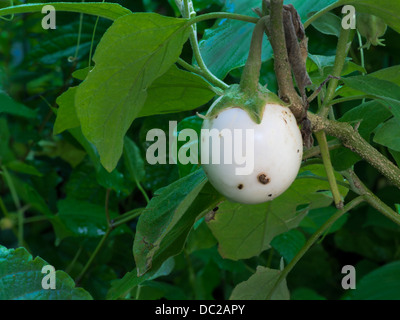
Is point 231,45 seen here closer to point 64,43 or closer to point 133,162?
point 133,162

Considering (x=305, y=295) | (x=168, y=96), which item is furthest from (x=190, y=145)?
(x=305, y=295)

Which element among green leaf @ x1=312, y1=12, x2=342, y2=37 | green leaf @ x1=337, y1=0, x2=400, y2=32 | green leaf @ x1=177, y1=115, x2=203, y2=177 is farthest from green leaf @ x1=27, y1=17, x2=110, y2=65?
green leaf @ x1=337, y1=0, x2=400, y2=32

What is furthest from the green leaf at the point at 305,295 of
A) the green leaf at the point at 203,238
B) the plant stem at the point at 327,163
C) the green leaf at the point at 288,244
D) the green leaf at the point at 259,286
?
the plant stem at the point at 327,163

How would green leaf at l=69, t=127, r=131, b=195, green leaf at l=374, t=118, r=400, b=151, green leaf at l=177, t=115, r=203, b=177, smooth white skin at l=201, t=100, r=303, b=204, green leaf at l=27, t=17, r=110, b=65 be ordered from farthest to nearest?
green leaf at l=27, t=17, r=110, b=65 → green leaf at l=69, t=127, r=131, b=195 → green leaf at l=177, t=115, r=203, b=177 → green leaf at l=374, t=118, r=400, b=151 → smooth white skin at l=201, t=100, r=303, b=204

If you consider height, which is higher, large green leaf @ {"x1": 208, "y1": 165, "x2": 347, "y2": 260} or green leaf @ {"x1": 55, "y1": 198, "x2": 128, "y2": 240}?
large green leaf @ {"x1": 208, "y1": 165, "x2": 347, "y2": 260}

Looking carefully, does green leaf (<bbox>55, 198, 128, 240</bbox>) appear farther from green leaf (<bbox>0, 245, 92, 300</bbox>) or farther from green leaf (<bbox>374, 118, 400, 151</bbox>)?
green leaf (<bbox>374, 118, 400, 151</bbox>)

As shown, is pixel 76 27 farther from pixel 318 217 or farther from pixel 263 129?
pixel 263 129

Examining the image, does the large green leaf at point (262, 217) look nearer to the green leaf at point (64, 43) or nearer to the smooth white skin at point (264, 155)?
the smooth white skin at point (264, 155)
